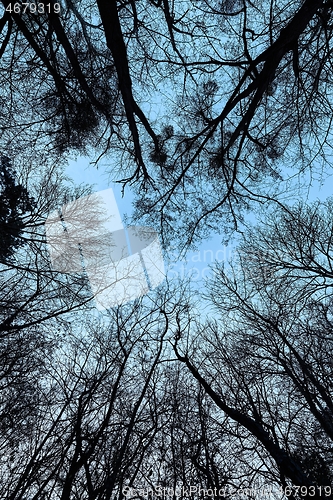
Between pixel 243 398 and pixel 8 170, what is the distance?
A: 20.2ft

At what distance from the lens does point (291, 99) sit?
4266mm

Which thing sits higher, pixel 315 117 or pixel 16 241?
pixel 315 117

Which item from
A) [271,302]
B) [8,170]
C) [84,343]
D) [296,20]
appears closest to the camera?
[296,20]

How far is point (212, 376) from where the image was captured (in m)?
5.89

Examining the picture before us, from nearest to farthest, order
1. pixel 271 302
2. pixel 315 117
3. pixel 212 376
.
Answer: pixel 315 117 → pixel 212 376 → pixel 271 302

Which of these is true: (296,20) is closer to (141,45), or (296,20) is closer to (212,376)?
(141,45)

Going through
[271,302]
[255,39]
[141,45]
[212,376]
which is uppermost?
[141,45]

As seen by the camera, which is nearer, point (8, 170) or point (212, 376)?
point (8, 170)

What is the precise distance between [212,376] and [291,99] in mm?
5348

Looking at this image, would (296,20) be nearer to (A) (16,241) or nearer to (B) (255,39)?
(B) (255,39)

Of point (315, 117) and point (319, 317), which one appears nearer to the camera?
point (315, 117)

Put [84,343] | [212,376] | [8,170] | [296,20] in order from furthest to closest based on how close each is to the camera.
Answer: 1. [212,376]
2. [84,343]
3. [8,170]
4. [296,20]

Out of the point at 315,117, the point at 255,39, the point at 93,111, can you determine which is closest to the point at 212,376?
the point at 315,117

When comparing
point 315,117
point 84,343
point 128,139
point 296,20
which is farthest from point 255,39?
point 84,343
